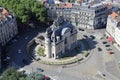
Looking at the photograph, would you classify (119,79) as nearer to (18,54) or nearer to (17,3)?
(18,54)

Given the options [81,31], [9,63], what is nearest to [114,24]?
[81,31]

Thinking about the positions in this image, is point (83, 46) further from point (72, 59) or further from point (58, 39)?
point (58, 39)

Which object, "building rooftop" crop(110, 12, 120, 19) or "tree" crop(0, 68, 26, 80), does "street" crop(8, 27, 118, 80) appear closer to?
"building rooftop" crop(110, 12, 120, 19)

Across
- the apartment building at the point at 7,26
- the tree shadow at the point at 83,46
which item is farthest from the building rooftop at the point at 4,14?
the tree shadow at the point at 83,46

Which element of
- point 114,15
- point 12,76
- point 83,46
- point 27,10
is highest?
point 27,10

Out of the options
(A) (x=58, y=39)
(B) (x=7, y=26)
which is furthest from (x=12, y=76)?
(B) (x=7, y=26)

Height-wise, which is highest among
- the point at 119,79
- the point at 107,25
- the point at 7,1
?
the point at 7,1

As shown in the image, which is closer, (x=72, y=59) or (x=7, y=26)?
(x=72, y=59)
